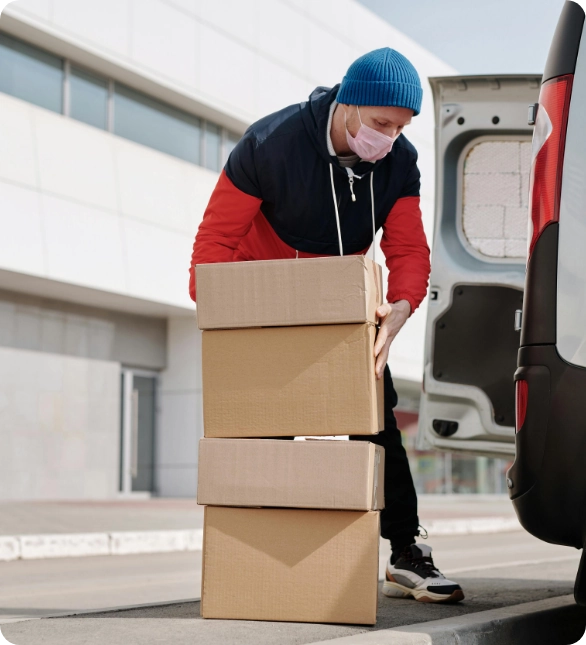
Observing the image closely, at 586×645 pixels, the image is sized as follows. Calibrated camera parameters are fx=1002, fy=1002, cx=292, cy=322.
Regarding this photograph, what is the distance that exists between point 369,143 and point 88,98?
569 inches

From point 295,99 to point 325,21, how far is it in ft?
7.40

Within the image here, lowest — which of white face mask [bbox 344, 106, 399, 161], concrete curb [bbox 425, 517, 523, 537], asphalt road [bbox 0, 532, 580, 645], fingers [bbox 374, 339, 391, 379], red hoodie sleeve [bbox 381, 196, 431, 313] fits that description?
concrete curb [bbox 425, 517, 523, 537]

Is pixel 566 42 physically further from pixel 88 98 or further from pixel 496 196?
pixel 88 98

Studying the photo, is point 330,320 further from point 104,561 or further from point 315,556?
point 104,561

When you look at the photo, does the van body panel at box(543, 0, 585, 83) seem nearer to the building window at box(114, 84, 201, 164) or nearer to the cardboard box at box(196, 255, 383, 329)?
the cardboard box at box(196, 255, 383, 329)

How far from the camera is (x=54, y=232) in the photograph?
15.6 metres

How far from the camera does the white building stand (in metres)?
15.6

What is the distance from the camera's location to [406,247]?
3633mm

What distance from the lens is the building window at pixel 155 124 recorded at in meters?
17.7

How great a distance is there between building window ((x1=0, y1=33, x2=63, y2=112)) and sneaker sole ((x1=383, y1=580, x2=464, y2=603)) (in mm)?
13148

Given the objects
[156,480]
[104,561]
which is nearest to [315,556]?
[104,561]

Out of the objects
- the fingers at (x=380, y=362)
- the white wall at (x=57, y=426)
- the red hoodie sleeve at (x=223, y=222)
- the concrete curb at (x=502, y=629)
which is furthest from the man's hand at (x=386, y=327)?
the white wall at (x=57, y=426)

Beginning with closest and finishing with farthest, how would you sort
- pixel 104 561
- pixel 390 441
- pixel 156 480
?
pixel 390 441 < pixel 104 561 < pixel 156 480

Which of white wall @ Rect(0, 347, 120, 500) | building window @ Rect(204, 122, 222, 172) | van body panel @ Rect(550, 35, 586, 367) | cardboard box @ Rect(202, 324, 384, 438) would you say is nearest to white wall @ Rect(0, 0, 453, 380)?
building window @ Rect(204, 122, 222, 172)
